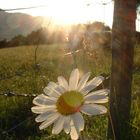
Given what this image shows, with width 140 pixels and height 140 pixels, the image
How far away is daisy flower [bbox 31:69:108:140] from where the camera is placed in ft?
3.01

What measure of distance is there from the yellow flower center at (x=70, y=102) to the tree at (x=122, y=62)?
1.57 m

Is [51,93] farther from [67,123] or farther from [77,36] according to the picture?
[77,36]

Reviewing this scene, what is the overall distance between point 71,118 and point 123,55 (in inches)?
69.3

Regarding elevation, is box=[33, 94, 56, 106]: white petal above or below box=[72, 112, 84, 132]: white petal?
above

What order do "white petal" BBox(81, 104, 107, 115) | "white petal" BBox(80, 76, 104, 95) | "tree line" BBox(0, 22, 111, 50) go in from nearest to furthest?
"white petal" BBox(81, 104, 107, 115) → "white petal" BBox(80, 76, 104, 95) → "tree line" BBox(0, 22, 111, 50)

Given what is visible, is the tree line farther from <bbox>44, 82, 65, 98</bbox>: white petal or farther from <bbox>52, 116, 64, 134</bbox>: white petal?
<bbox>52, 116, 64, 134</bbox>: white petal

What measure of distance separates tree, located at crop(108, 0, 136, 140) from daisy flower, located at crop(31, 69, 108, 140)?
1.51 metres

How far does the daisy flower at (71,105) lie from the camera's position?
36.1 inches

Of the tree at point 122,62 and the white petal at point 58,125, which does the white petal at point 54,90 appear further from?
the tree at point 122,62

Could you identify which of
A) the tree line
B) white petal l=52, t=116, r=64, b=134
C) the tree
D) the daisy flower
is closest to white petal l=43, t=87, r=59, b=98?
the daisy flower

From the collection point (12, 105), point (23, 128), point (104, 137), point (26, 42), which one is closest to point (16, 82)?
point (12, 105)

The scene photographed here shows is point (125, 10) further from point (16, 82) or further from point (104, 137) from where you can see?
point (16, 82)

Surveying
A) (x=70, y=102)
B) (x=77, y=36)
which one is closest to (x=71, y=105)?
(x=70, y=102)

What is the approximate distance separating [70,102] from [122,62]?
1740 millimetres
